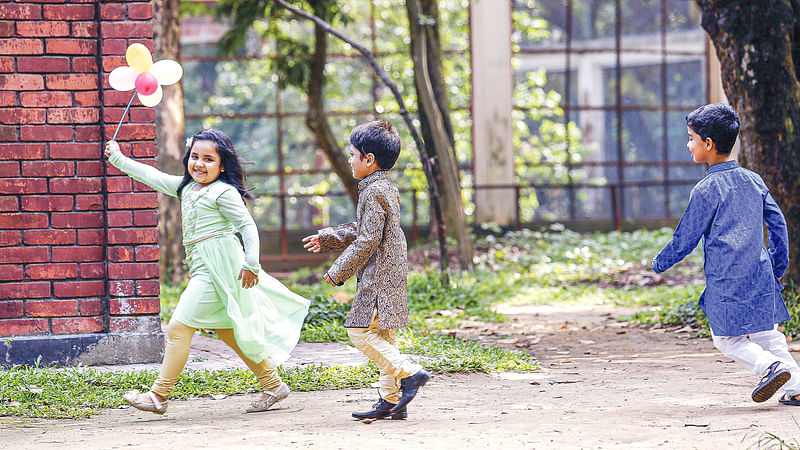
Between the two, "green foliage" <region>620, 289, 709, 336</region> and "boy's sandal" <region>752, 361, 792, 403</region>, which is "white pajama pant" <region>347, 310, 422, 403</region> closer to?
"boy's sandal" <region>752, 361, 792, 403</region>

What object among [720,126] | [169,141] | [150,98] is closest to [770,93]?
[720,126]

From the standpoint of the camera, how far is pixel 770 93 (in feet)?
25.5

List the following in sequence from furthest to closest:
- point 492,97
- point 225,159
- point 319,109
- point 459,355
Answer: point 492,97, point 319,109, point 459,355, point 225,159

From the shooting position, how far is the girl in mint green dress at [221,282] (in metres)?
4.88

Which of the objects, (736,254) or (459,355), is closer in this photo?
(736,254)

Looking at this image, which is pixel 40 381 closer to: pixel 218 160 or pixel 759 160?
pixel 218 160

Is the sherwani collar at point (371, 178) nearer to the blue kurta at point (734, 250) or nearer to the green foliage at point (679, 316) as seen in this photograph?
the blue kurta at point (734, 250)

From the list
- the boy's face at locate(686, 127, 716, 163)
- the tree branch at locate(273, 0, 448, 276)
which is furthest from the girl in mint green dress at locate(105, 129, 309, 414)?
the tree branch at locate(273, 0, 448, 276)

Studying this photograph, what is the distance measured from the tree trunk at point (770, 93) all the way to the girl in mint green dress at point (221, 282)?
14.5 ft

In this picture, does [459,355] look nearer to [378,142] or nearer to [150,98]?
[378,142]

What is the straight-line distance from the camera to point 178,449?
4.14 meters

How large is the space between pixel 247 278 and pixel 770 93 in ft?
16.0

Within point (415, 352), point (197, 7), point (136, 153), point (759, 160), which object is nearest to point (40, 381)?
point (136, 153)

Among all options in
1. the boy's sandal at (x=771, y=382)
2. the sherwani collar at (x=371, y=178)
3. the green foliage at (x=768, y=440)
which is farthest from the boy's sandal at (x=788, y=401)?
the sherwani collar at (x=371, y=178)
